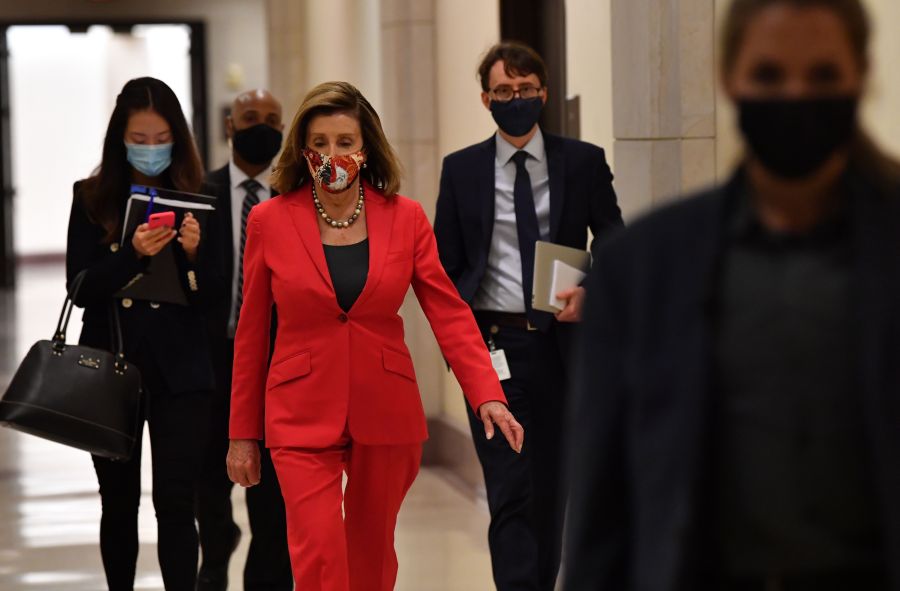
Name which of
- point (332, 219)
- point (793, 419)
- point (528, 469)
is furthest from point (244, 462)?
point (793, 419)

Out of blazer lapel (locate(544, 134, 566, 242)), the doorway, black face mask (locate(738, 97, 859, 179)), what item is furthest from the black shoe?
the doorway

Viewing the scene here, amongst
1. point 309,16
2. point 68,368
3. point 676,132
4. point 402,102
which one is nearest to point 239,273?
point 68,368

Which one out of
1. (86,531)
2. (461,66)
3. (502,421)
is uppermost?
(461,66)

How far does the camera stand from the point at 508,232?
17.1 feet

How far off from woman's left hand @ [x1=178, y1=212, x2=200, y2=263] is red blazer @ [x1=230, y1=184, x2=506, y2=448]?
0.67 meters

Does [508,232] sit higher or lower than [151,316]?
higher

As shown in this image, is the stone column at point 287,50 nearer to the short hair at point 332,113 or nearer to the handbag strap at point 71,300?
the handbag strap at point 71,300

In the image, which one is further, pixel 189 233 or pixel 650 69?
pixel 650 69

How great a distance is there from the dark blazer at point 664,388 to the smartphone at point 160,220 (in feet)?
9.10

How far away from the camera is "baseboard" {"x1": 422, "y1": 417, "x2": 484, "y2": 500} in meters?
8.30

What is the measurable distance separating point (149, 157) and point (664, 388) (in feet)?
10.4

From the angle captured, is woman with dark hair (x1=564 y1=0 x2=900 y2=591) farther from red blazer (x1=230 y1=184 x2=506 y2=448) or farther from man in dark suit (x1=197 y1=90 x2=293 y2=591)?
man in dark suit (x1=197 y1=90 x2=293 y2=591)

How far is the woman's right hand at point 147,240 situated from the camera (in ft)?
15.8

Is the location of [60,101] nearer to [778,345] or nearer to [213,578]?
[213,578]
